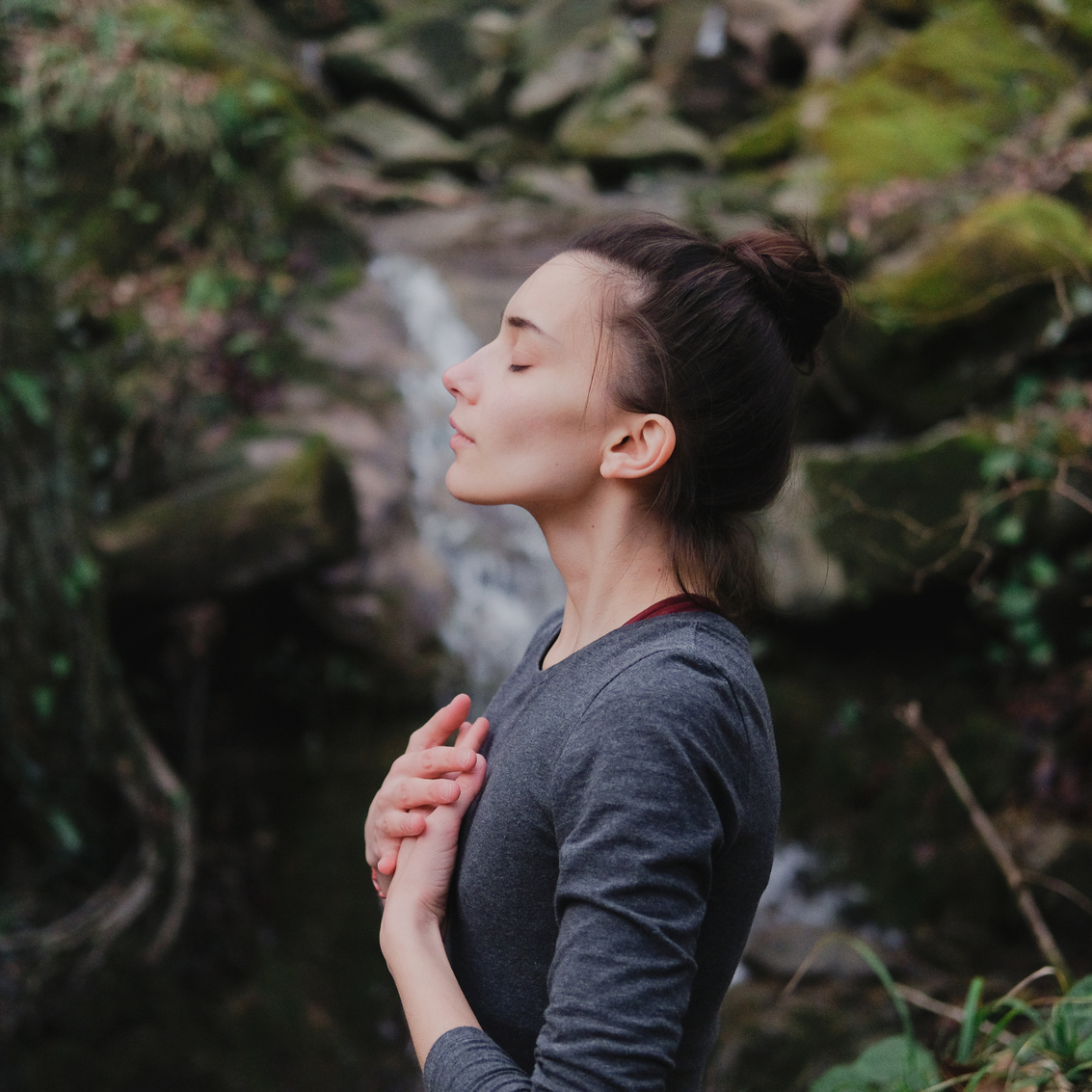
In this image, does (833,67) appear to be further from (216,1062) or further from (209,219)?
(216,1062)

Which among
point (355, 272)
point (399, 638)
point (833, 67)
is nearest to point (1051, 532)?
point (399, 638)

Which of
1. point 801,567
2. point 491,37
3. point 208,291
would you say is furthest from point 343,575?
point 491,37

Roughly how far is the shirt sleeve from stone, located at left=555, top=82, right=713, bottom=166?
9.69 meters

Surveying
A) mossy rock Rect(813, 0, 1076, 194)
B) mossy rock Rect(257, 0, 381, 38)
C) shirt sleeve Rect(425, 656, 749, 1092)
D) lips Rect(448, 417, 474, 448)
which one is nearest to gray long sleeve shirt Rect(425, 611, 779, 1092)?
shirt sleeve Rect(425, 656, 749, 1092)

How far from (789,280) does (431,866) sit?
2.85 ft

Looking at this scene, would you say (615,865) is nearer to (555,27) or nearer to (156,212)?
(156,212)

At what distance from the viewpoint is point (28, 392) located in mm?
2994

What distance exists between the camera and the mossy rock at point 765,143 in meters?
8.62

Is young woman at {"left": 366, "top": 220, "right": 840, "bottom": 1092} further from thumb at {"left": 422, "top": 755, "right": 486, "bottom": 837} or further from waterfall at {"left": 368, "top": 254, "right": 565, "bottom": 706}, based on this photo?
waterfall at {"left": 368, "top": 254, "right": 565, "bottom": 706}

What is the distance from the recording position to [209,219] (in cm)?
612

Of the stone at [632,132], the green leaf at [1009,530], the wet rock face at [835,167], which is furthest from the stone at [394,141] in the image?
the green leaf at [1009,530]

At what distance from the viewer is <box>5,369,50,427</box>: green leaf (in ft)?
9.78

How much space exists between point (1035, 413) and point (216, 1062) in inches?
159

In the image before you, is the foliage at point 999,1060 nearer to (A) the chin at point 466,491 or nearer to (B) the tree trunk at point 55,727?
(A) the chin at point 466,491
